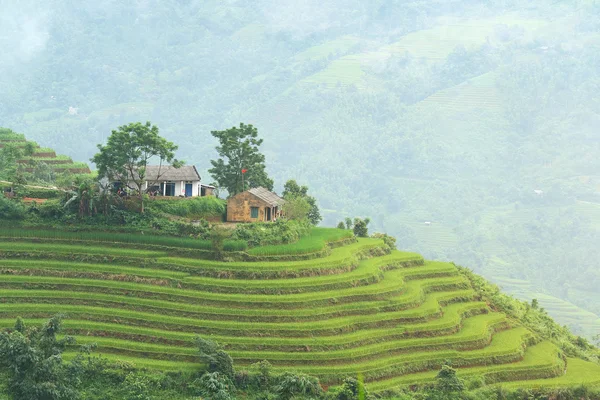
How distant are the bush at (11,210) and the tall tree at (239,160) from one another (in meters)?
17.2

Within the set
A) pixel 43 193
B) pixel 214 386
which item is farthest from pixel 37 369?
pixel 43 193

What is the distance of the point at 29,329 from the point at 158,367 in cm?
745

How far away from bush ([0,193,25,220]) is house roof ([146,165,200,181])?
35.6ft

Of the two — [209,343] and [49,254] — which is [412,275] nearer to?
[209,343]

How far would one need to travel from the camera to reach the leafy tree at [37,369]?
3994 cm

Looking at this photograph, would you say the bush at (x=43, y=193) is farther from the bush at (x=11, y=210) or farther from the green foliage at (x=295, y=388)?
the green foliage at (x=295, y=388)

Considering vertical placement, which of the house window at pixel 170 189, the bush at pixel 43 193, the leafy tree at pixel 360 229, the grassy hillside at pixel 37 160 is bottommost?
the leafy tree at pixel 360 229

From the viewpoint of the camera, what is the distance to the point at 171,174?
63375mm

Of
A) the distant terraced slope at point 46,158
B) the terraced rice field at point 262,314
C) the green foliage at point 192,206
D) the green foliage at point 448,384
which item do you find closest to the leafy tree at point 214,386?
the terraced rice field at point 262,314

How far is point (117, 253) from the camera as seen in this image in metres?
52.9

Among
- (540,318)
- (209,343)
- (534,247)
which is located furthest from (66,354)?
(534,247)

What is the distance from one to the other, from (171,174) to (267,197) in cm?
771

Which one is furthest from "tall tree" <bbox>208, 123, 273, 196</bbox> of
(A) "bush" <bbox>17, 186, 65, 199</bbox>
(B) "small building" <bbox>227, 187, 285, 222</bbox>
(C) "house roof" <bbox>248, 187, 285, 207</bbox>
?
(A) "bush" <bbox>17, 186, 65, 199</bbox>

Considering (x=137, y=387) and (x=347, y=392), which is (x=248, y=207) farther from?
(x=347, y=392)
